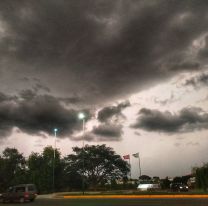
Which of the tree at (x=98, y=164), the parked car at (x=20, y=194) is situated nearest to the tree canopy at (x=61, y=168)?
the tree at (x=98, y=164)

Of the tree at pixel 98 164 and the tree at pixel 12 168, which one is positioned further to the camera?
the tree at pixel 98 164

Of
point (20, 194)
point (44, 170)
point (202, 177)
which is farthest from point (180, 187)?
point (44, 170)

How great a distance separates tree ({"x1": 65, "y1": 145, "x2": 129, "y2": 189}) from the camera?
342 ft

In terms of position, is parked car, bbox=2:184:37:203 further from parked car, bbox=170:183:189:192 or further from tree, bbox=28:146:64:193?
tree, bbox=28:146:64:193

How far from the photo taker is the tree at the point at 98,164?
342ft

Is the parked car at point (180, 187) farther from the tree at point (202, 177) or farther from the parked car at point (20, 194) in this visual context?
the parked car at point (20, 194)

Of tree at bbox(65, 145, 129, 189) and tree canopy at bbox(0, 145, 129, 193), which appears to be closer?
tree canopy at bbox(0, 145, 129, 193)

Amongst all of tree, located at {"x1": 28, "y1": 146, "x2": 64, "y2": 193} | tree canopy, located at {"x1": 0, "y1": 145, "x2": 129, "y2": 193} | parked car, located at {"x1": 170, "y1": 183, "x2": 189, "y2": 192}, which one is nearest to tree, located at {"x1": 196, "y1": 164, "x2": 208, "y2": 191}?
parked car, located at {"x1": 170, "y1": 183, "x2": 189, "y2": 192}

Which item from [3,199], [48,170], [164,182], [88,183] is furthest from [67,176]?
[3,199]

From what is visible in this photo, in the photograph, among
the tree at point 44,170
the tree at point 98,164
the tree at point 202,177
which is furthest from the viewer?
the tree at point 98,164

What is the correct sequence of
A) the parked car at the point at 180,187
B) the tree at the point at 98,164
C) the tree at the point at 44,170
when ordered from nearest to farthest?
the parked car at the point at 180,187
the tree at the point at 44,170
the tree at the point at 98,164

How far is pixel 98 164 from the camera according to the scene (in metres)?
106

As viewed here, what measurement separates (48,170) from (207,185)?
39330 mm

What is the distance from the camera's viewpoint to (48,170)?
78.7 m
